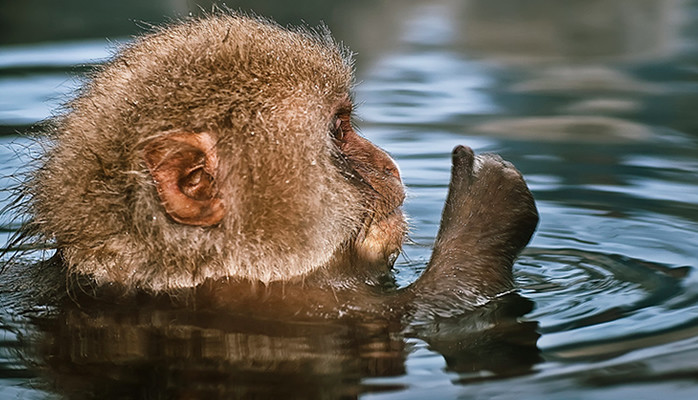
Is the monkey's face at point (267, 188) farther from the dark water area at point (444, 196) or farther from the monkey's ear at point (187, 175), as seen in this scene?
the dark water area at point (444, 196)

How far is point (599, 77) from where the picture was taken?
27.6 feet

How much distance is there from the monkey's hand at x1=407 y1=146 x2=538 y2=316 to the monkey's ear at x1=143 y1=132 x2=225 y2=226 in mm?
792

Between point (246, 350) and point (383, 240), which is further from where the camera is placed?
point (383, 240)

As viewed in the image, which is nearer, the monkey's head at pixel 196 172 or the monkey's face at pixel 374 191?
the monkey's head at pixel 196 172

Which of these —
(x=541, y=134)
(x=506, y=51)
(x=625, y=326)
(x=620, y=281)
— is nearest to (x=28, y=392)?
(x=625, y=326)

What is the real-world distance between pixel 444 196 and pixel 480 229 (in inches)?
56.4

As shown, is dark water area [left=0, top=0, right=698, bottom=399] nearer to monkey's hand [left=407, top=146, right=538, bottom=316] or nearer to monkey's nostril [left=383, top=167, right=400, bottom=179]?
monkey's hand [left=407, top=146, right=538, bottom=316]

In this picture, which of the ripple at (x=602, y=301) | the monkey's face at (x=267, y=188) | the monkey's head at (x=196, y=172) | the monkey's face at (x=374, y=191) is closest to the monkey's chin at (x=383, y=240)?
the monkey's face at (x=374, y=191)

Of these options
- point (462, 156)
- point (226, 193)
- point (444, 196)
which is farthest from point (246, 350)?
point (444, 196)

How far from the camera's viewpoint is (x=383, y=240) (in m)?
4.60

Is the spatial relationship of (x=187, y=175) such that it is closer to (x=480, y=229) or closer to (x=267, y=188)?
(x=267, y=188)

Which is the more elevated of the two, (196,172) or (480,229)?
(196,172)

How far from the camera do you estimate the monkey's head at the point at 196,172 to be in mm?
3969

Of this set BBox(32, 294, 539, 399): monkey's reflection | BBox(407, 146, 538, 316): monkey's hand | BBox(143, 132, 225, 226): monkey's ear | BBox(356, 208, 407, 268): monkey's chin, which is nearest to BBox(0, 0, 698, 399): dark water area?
BBox(32, 294, 539, 399): monkey's reflection
